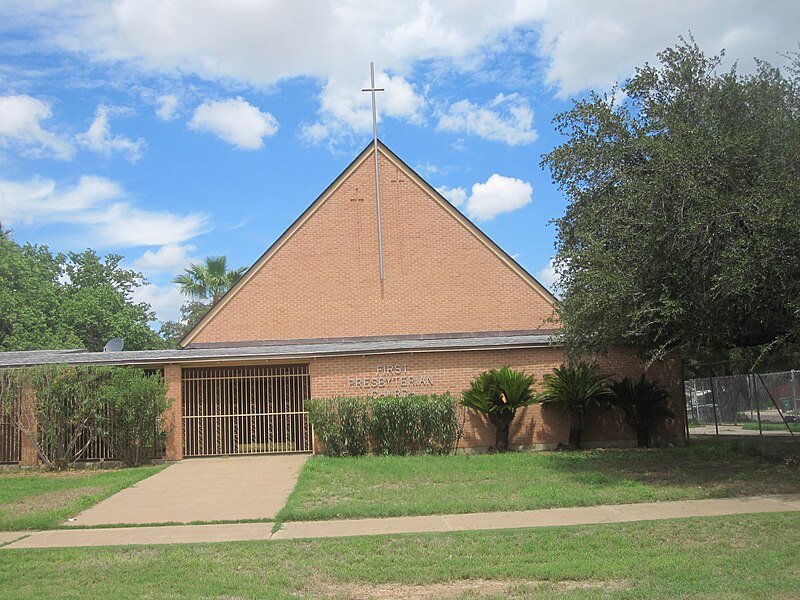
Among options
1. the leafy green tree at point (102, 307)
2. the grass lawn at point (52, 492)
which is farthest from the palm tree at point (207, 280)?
the grass lawn at point (52, 492)

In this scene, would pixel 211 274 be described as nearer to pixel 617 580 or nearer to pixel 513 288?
pixel 513 288

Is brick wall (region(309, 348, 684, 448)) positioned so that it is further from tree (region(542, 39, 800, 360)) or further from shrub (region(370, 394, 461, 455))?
tree (region(542, 39, 800, 360))

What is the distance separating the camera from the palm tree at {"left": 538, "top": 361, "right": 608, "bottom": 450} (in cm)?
1861

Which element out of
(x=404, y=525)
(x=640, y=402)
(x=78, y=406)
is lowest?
(x=404, y=525)

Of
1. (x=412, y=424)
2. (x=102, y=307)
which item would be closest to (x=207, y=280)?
(x=102, y=307)

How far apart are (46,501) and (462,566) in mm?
8624

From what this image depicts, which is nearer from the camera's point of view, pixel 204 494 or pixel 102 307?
pixel 204 494

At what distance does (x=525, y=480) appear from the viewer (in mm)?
13930

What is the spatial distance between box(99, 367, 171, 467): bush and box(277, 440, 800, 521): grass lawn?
13.3 ft

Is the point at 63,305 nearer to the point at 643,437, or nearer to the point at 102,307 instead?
the point at 102,307

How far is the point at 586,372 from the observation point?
18.7 m

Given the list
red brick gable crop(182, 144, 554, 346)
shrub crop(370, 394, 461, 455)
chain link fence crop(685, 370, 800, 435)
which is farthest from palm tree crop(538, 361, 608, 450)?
red brick gable crop(182, 144, 554, 346)

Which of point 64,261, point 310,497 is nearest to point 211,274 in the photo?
point 64,261

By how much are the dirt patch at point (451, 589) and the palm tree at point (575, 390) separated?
1142cm
